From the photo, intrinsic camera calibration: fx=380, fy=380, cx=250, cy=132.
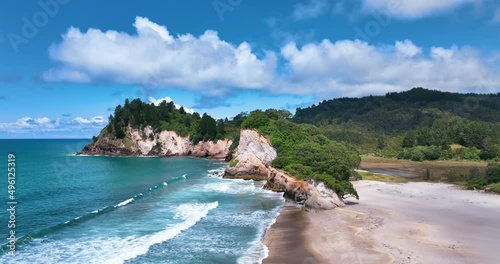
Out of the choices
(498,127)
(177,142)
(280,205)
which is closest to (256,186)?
(280,205)

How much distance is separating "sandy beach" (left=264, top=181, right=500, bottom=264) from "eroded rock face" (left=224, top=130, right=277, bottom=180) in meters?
22.3

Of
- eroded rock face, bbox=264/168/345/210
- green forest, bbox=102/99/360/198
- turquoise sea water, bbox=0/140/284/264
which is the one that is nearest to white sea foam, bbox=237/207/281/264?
turquoise sea water, bbox=0/140/284/264

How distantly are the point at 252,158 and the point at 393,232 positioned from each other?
37851mm

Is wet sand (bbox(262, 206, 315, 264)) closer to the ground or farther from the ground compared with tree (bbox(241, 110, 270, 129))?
closer to the ground

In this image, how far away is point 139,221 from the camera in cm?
3362

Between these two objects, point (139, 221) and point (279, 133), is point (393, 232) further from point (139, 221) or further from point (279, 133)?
point (279, 133)

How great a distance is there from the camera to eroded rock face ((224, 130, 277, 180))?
→ 64.1 m

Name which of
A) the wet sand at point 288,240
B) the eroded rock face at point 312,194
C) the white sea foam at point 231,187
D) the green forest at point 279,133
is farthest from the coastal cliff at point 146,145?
the wet sand at point 288,240

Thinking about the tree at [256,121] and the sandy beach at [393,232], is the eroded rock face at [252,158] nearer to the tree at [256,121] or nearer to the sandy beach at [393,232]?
the tree at [256,121]

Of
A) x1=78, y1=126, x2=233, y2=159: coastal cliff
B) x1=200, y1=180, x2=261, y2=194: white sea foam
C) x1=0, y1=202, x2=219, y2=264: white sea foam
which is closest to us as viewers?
x1=0, y1=202, x2=219, y2=264: white sea foam

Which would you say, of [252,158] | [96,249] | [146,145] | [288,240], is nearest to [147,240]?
[96,249]

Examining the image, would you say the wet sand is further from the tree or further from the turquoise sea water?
the tree

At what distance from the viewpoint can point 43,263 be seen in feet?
74.7

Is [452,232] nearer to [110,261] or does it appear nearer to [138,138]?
[110,261]
